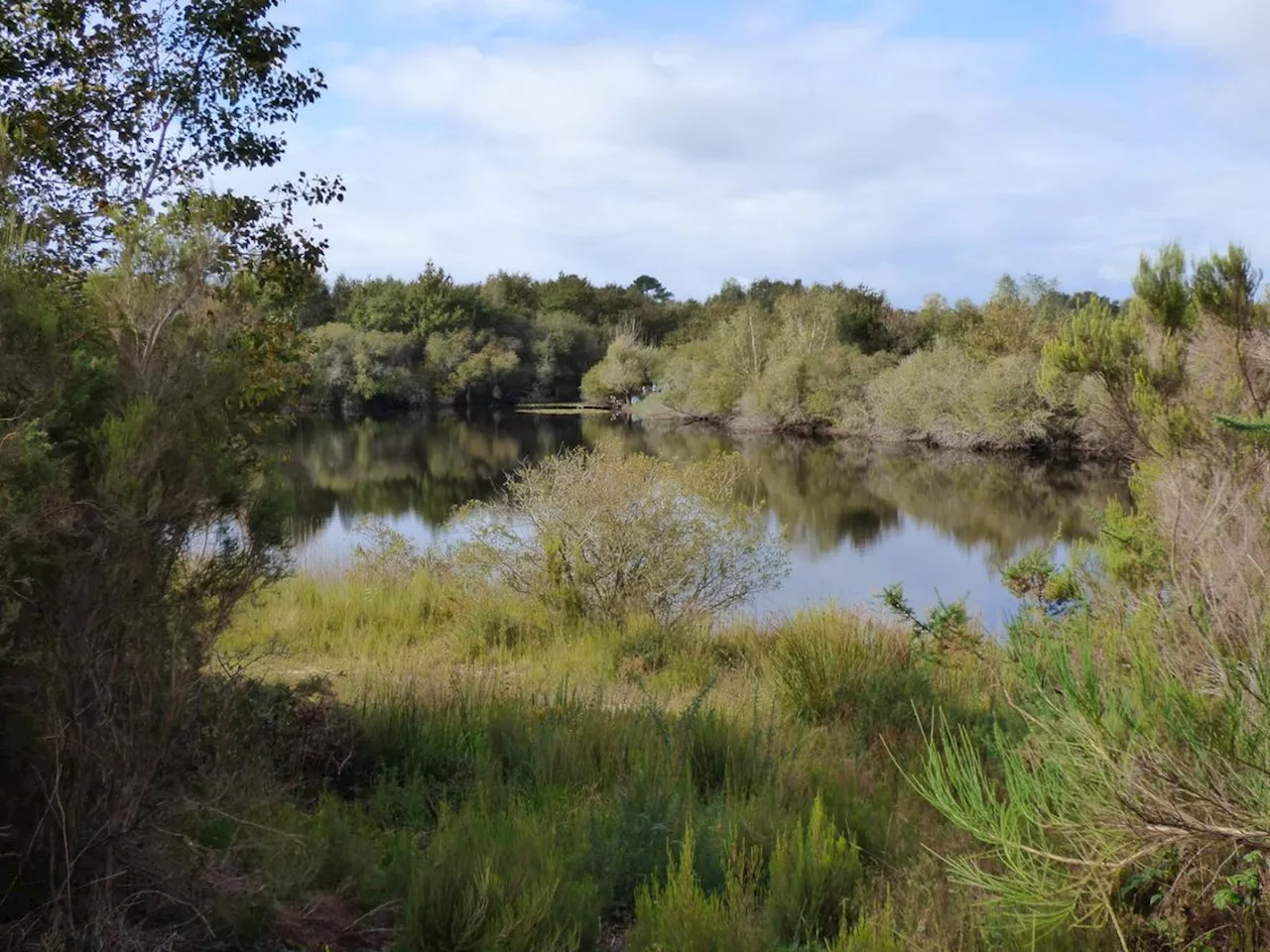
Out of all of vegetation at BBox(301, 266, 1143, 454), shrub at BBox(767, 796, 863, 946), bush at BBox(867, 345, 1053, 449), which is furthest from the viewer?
vegetation at BBox(301, 266, 1143, 454)

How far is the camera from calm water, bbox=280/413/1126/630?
16.0m

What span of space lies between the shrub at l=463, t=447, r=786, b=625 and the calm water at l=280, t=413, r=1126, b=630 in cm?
122

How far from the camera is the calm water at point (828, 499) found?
16.0 m

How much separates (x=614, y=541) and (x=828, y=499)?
16.4m

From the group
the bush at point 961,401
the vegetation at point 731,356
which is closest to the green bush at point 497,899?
the vegetation at point 731,356

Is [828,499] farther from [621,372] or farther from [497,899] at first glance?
[621,372]

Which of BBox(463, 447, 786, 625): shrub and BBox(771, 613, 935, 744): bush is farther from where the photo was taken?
BBox(463, 447, 786, 625): shrub

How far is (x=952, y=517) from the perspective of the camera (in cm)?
2259

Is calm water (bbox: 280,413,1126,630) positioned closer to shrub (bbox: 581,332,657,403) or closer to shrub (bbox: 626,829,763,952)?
shrub (bbox: 626,829,763,952)

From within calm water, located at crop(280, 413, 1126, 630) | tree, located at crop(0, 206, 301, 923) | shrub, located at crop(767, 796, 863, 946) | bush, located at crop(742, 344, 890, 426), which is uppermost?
bush, located at crop(742, 344, 890, 426)

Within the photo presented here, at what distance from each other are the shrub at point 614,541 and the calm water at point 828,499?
4.00 ft

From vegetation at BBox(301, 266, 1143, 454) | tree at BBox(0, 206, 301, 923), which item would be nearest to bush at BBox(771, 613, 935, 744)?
tree at BBox(0, 206, 301, 923)

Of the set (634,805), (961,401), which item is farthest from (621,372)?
(634,805)

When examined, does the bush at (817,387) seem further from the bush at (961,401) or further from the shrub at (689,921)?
the shrub at (689,921)
